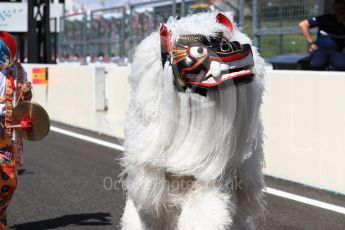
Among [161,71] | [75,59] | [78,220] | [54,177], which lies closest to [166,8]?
[75,59]

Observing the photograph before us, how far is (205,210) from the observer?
3750 millimetres

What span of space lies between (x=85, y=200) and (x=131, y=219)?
3.51 m

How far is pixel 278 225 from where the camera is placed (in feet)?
21.0

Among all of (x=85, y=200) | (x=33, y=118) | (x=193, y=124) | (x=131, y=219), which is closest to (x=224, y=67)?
(x=193, y=124)

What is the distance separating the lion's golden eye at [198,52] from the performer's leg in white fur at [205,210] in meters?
0.68

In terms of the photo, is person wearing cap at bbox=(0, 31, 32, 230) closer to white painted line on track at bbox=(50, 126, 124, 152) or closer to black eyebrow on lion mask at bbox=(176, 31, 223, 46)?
black eyebrow on lion mask at bbox=(176, 31, 223, 46)

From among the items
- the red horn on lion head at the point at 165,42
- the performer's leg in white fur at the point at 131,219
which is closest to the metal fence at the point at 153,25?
the red horn on lion head at the point at 165,42

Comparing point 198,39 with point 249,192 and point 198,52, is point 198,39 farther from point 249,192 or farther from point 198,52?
point 249,192

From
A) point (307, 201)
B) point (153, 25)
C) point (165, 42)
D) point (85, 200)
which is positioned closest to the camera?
point (165, 42)

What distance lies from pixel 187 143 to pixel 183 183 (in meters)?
0.26

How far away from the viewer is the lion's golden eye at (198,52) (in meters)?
3.79

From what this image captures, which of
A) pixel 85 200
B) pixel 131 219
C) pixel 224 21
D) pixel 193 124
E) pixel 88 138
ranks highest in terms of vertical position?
pixel 224 21

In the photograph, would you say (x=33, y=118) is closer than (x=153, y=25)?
Yes

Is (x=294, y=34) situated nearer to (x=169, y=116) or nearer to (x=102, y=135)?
(x=102, y=135)
